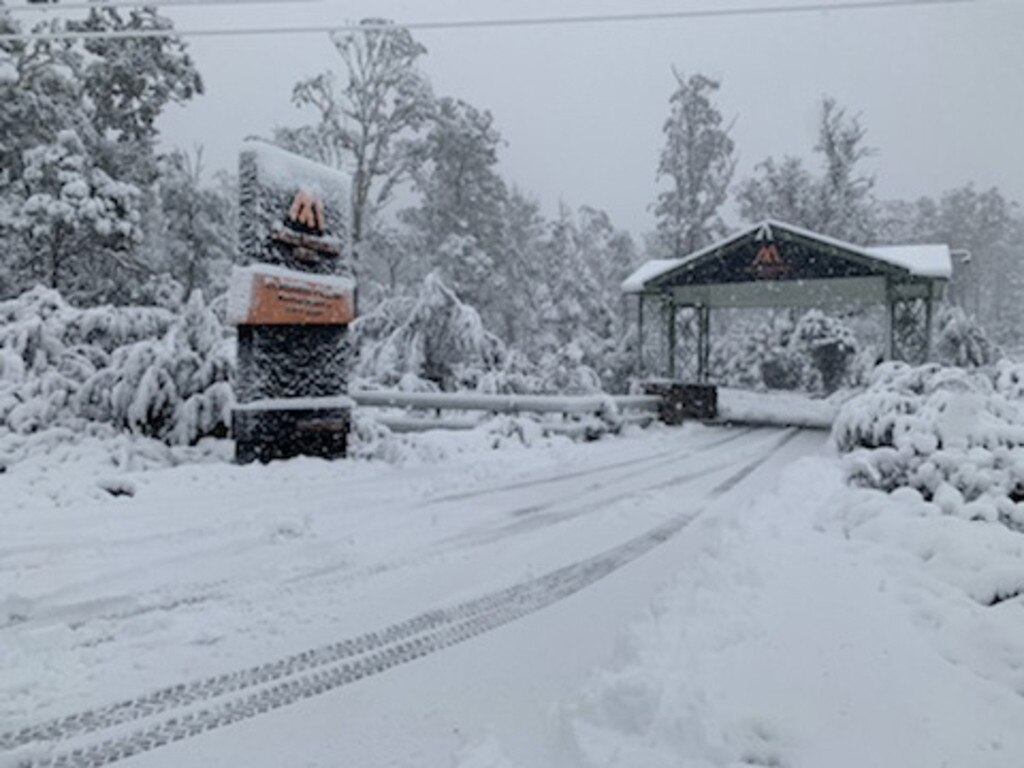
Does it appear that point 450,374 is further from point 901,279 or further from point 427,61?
point 427,61

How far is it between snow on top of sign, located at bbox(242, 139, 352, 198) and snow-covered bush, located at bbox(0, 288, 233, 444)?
7.68 feet

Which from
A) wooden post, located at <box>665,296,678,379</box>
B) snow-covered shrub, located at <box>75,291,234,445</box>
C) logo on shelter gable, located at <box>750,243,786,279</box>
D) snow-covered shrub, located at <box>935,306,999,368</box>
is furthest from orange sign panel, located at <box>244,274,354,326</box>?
snow-covered shrub, located at <box>935,306,999,368</box>

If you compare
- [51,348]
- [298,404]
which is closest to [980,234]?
[298,404]

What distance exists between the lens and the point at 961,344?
31109 millimetres

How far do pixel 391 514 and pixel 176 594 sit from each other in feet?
8.56

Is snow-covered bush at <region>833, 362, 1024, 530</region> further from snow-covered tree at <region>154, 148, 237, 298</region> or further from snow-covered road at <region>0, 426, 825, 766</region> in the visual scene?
snow-covered tree at <region>154, 148, 237, 298</region>

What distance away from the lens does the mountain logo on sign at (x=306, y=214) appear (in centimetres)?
976

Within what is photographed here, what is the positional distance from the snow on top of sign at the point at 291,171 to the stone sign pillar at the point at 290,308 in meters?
0.01

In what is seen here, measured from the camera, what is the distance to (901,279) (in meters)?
18.9

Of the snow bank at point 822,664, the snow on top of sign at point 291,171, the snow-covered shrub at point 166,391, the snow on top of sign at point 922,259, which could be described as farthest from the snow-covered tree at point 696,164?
the snow bank at point 822,664

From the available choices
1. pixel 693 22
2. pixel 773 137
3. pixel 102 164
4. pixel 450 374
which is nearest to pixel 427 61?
pixel 102 164

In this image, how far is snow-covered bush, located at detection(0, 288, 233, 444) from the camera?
369 inches

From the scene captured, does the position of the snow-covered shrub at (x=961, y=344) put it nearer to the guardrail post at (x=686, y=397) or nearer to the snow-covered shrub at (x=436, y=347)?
the guardrail post at (x=686, y=397)

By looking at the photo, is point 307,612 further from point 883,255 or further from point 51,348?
point 883,255
